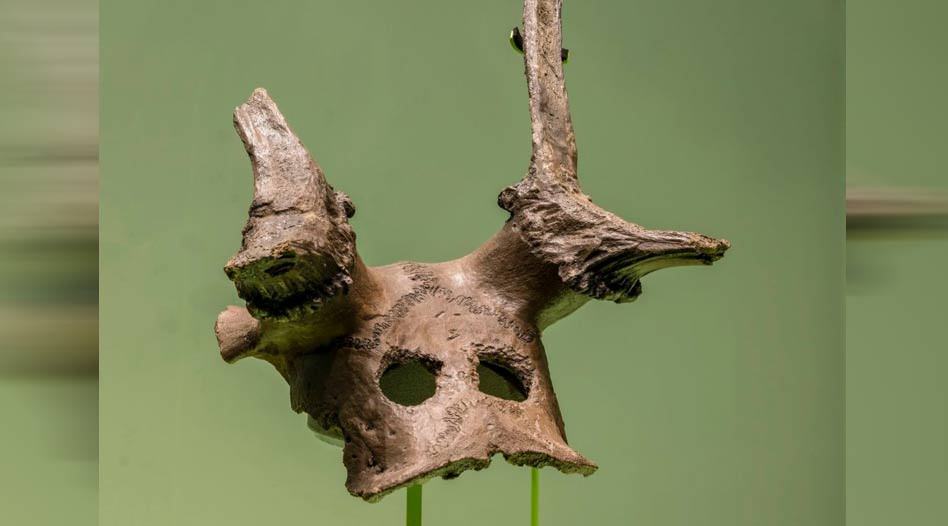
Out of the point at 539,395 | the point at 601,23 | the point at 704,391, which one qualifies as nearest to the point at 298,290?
the point at 539,395

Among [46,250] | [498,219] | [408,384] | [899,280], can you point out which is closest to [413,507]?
[408,384]

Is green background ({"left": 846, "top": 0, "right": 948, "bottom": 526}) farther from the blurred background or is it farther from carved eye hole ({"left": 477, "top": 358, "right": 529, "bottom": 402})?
the blurred background

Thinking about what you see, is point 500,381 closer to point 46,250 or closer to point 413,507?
point 413,507

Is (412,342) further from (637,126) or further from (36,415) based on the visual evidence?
(637,126)

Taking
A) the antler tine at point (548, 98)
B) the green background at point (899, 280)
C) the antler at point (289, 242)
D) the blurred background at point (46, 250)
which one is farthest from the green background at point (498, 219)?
the blurred background at point (46, 250)

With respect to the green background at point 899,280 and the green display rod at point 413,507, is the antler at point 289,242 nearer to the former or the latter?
the green display rod at point 413,507

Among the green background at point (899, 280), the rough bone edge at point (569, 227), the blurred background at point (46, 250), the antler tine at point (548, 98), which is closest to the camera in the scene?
the blurred background at point (46, 250)

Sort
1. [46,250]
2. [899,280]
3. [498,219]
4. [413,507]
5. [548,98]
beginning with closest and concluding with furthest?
[46,250] < [413,507] < [548,98] < [899,280] < [498,219]
